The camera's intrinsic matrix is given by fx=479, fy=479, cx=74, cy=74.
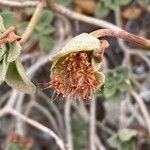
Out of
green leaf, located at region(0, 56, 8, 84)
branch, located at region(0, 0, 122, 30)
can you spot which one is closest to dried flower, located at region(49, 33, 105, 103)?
green leaf, located at region(0, 56, 8, 84)

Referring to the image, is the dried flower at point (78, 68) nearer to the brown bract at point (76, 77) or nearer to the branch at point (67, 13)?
the brown bract at point (76, 77)

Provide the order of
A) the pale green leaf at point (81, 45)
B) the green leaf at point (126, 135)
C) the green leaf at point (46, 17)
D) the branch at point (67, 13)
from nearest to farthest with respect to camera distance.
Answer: the pale green leaf at point (81, 45), the branch at point (67, 13), the green leaf at point (126, 135), the green leaf at point (46, 17)

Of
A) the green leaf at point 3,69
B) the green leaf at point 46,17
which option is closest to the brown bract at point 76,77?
the green leaf at point 3,69

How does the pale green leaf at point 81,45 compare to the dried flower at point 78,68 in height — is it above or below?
above

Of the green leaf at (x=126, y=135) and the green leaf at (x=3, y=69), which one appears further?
the green leaf at (x=126, y=135)

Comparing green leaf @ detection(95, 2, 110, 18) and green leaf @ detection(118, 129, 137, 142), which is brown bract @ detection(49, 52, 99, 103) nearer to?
green leaf @ detection(118, 129, 137, 142)

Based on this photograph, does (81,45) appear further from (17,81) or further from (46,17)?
(46,17)

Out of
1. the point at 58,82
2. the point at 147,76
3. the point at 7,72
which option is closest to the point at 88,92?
the point at 58,82
